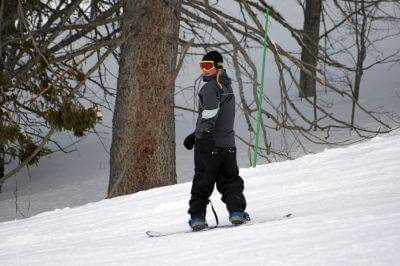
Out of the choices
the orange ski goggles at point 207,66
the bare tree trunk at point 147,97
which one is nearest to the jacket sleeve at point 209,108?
the orange ski goggles at point 207,66

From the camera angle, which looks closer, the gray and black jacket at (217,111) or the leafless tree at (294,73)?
the gray and black jacket at (217,111)

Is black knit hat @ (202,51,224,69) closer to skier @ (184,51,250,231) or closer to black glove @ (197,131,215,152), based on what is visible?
skier @ (184,51,250,231)

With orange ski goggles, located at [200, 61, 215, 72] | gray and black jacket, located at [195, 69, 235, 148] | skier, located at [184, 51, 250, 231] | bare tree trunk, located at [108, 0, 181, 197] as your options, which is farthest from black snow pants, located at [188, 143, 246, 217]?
bare tree trunk, located at [108, 0, 181, 197]

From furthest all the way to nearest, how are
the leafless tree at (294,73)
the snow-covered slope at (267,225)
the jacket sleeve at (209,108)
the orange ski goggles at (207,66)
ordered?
the leafless tree at (294,73) < the orange ski goggles at (207,66) < the jacket sleeve at (209,108) < the snow-covered slope at (267,225)

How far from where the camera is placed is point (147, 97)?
889 centimetres

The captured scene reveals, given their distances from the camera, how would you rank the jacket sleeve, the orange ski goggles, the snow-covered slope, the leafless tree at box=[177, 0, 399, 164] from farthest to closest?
1. the leafless tree at box=[177, 0, 399, 164]
2. the orange ski goggles
3. the jacket sleeve
4. the snow-covered slope

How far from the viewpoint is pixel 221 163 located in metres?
5.88

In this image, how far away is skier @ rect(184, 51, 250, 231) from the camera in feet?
18.9

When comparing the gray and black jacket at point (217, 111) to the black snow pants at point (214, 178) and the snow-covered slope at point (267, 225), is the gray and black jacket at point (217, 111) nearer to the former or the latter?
the black snow pants at point (214, 178)

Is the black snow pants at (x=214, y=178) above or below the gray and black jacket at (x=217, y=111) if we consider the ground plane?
below

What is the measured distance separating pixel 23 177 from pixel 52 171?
849mm

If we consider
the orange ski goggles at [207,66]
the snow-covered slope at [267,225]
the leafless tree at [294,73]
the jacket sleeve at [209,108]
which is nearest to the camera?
the snow-covered slope at [267,225]

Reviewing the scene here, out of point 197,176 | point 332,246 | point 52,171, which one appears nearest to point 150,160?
point 197,176

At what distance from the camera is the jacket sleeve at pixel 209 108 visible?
5.73 meters
